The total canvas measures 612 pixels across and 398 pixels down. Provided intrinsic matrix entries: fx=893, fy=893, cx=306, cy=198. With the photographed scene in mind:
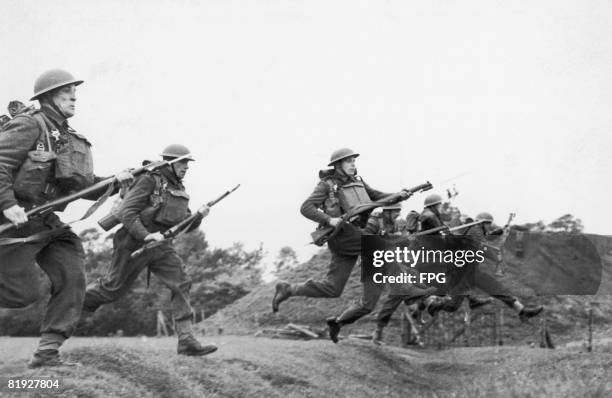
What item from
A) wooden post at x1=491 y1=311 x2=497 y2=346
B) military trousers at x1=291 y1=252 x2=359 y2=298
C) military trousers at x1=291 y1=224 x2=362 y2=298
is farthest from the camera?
wooden post at x1=491 y1=311 x2=497 y2=346

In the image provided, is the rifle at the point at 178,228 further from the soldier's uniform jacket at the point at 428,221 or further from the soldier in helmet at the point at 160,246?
the soldier's uniform jacket at the point at 428,221

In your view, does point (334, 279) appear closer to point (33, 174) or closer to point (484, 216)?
point (484, 216)

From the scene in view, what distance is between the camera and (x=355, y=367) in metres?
13.4

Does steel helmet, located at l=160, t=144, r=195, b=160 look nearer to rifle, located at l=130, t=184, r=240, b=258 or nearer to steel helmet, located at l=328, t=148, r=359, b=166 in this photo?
rifle, located at l=130, t=184, r=240, b=258

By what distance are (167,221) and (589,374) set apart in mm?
5747

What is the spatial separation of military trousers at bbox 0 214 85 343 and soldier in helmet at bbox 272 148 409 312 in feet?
15.1

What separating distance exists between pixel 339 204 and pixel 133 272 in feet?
10.7

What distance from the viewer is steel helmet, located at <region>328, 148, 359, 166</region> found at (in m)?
12.9

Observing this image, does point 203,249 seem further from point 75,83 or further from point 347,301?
point 75,83

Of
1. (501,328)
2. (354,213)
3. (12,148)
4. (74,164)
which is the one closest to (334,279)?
(354,213)

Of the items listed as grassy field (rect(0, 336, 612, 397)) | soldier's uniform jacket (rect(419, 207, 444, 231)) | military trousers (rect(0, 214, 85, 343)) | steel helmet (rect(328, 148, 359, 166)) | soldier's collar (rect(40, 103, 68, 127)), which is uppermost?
steel helmet (rect(328, 148, 359, 166))

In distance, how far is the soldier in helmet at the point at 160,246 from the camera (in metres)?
11.0

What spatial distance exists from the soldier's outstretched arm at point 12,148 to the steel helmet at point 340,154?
17.8 feet

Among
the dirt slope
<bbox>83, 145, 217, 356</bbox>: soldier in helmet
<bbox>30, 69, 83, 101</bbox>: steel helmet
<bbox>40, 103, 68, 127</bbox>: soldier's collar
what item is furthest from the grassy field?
the dirt slope
